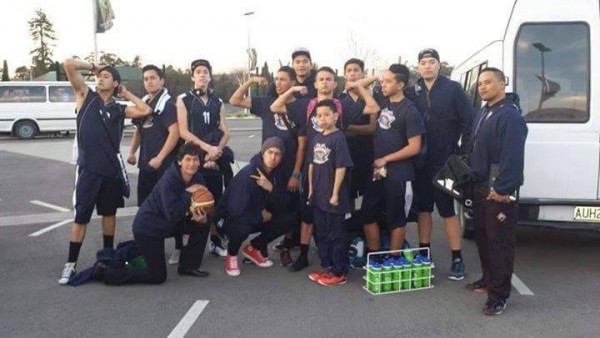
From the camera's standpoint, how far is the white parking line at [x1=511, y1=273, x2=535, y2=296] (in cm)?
464

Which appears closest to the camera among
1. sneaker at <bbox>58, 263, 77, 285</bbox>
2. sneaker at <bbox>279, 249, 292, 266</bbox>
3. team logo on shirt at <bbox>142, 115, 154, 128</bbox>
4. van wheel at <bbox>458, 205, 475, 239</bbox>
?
sneaker at <bbox>58, 263, 77, 285</bbox>

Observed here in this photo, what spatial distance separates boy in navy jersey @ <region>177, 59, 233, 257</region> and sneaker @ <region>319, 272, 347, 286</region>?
1490mm

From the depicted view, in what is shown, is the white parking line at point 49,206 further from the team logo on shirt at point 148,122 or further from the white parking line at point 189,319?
the white parking line at point 189,319

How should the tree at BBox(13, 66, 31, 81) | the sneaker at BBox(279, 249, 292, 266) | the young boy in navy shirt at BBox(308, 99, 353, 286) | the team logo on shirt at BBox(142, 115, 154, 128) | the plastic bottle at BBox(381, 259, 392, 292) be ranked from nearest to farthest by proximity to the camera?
1. the plastic bottle at BBox(381, 259, 392, 292)
2. the young boy in navy shirt at BBox(308, 99, 353, 286)
3. the team logo on shirt at BBox(142, 115, 154, 128)
4. the sneaker at BBox(279, 249, 292, 266)
5. the tree at BBox(13, 66, 31, 81)

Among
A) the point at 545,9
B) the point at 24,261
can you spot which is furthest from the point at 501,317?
the point at 24,261

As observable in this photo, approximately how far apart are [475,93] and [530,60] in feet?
5.90

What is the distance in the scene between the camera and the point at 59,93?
21625 millimetres

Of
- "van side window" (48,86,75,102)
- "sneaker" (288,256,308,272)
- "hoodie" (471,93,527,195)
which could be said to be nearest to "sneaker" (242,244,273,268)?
"sneaker" (288,256,308,272)

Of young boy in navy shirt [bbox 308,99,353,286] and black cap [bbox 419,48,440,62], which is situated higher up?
black cap [bbox 419,48,440,62]

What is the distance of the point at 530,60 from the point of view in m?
5.14

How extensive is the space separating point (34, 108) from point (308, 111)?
1953cm

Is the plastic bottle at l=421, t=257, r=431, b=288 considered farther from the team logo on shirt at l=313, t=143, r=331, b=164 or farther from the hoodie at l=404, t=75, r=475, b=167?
the team logo on shirt at l=313, t=143, r=331, b=164

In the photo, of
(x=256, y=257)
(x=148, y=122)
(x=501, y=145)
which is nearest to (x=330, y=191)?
(x=256, y=257)

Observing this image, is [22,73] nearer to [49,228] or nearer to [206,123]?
[49,228]
